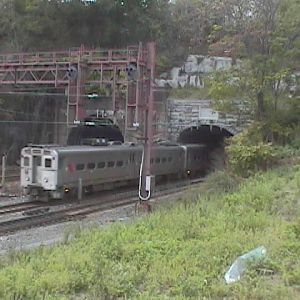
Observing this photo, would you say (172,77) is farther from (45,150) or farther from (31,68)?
(45,150)

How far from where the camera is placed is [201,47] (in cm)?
4622

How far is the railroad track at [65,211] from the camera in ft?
55.2

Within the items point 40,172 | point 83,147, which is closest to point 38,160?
point 40,172

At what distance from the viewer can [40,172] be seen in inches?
851

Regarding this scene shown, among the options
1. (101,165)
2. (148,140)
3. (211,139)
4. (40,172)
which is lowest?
(40,172)

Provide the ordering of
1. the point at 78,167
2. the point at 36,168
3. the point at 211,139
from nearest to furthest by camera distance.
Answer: the point at 36,168 → the point at 78,167 → the point at 211,139

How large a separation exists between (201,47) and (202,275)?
4055 cm

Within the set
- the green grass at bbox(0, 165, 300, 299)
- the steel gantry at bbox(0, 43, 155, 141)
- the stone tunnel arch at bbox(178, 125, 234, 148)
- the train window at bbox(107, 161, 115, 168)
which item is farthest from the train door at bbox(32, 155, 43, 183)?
the stone tunnel arch at bbox(178, 125, 234, 148)

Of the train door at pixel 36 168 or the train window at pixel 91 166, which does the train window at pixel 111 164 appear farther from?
the train door at pixel 36 168

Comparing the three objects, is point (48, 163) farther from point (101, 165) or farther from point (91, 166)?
point (101, 165)

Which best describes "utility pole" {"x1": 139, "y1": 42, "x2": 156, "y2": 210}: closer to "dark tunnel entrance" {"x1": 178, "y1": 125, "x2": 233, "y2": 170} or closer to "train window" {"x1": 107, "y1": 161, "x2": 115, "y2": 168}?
"train window" {"x1": 107, "y1": 161, "x2": 115, "y2": 168}

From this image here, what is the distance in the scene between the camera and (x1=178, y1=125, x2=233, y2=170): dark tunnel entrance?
119 feet

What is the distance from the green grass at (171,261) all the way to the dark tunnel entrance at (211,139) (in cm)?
2347

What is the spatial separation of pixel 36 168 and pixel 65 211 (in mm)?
2797
